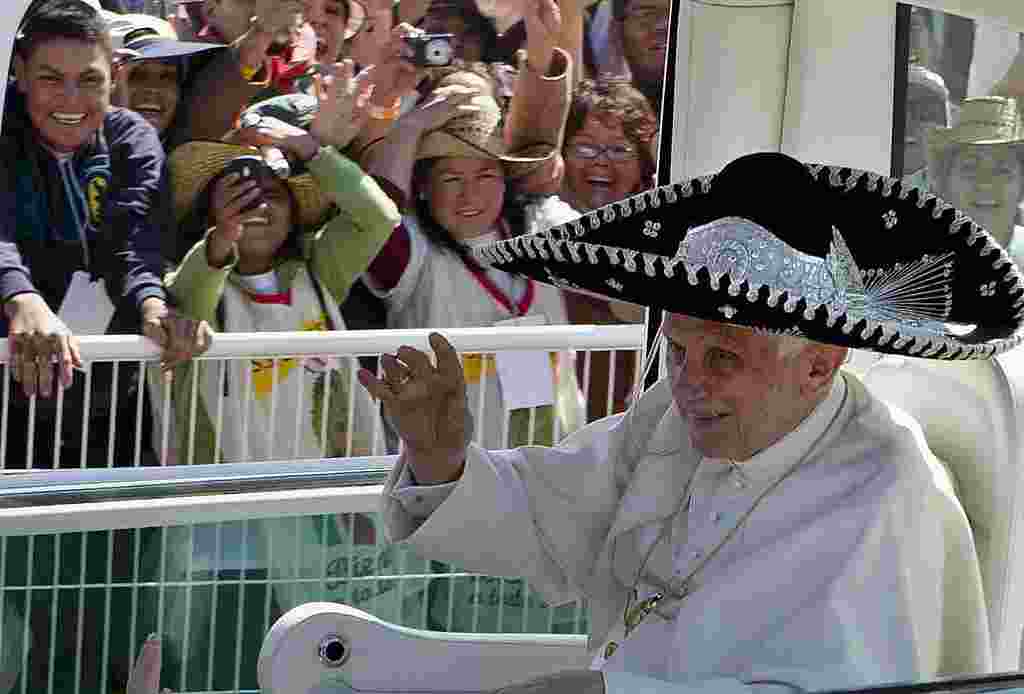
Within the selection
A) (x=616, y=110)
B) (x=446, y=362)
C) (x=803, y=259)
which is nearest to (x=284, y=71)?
(x=616, y=110)

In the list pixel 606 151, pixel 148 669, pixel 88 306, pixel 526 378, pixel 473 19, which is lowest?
pixel 148 669

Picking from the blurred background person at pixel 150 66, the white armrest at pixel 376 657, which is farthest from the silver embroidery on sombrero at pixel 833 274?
the blurred background person at pixel 150 66

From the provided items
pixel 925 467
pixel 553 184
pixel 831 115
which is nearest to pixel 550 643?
pixel 925 467

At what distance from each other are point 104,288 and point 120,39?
28.9 inches

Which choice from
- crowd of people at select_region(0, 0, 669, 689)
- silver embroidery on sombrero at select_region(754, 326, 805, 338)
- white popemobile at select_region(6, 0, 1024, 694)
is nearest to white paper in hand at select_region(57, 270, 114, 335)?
crowd of people at select_region(0, 0, 669, 689)

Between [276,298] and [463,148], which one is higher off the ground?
[463,148]

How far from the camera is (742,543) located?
224cm

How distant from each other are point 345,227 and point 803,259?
9.17ft

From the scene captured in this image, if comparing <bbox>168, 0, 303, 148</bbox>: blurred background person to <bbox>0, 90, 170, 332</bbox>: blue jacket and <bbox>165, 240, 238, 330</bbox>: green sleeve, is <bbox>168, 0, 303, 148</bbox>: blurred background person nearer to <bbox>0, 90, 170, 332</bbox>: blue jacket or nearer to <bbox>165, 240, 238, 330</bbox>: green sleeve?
<bbox>0, 90, 170, 332</bbox>: blue jacket

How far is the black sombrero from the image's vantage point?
2020 mm

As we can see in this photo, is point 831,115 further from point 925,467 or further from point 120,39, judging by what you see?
point 120,39

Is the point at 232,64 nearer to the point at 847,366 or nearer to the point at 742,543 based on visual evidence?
the point at 847,366

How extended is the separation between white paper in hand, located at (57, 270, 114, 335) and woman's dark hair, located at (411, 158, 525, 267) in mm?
1069

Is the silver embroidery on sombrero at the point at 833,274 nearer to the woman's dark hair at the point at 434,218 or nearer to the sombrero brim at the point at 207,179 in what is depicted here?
the sombrero brim at the point at 207,179
